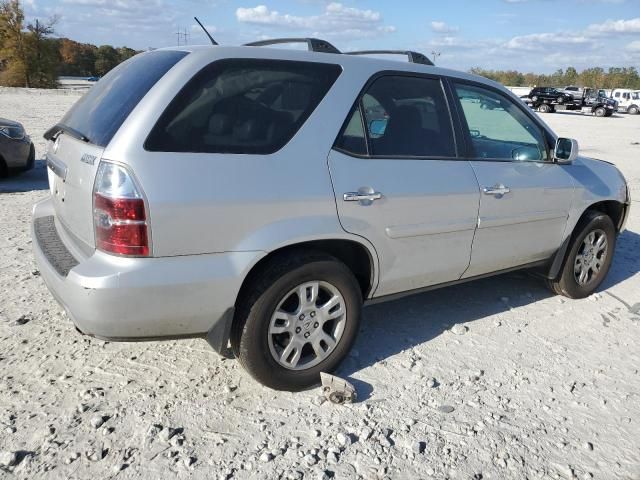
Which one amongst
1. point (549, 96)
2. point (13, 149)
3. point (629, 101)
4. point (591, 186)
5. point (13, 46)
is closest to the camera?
point (591, 186)

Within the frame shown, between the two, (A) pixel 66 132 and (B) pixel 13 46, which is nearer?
(A) pixel 66 132

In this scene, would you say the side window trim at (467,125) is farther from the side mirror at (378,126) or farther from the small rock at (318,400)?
the small rock at (318,400)

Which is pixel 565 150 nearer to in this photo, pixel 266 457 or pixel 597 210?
pixel 597 210

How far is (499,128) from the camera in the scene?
4.25 m

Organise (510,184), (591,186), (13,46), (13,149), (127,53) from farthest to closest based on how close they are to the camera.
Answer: (13,46)
(127,53)
(13,149)
(591,186)
(510,184)

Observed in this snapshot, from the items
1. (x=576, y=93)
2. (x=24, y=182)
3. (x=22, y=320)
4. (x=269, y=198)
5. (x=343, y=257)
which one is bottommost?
(x=24, y=182)

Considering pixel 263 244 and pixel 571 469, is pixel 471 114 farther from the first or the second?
pixel 571 469

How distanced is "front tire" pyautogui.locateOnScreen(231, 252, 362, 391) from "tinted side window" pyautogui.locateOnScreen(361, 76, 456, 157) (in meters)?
0.78

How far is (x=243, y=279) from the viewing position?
276cm

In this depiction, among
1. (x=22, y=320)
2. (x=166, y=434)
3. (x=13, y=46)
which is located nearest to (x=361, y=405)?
(x=166, y=434)

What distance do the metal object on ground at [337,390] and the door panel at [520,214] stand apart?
4.33 feet

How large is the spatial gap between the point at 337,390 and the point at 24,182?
745cm

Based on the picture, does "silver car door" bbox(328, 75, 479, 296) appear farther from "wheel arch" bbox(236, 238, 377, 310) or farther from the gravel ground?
the gravel ground

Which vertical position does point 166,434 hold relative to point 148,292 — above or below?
below
